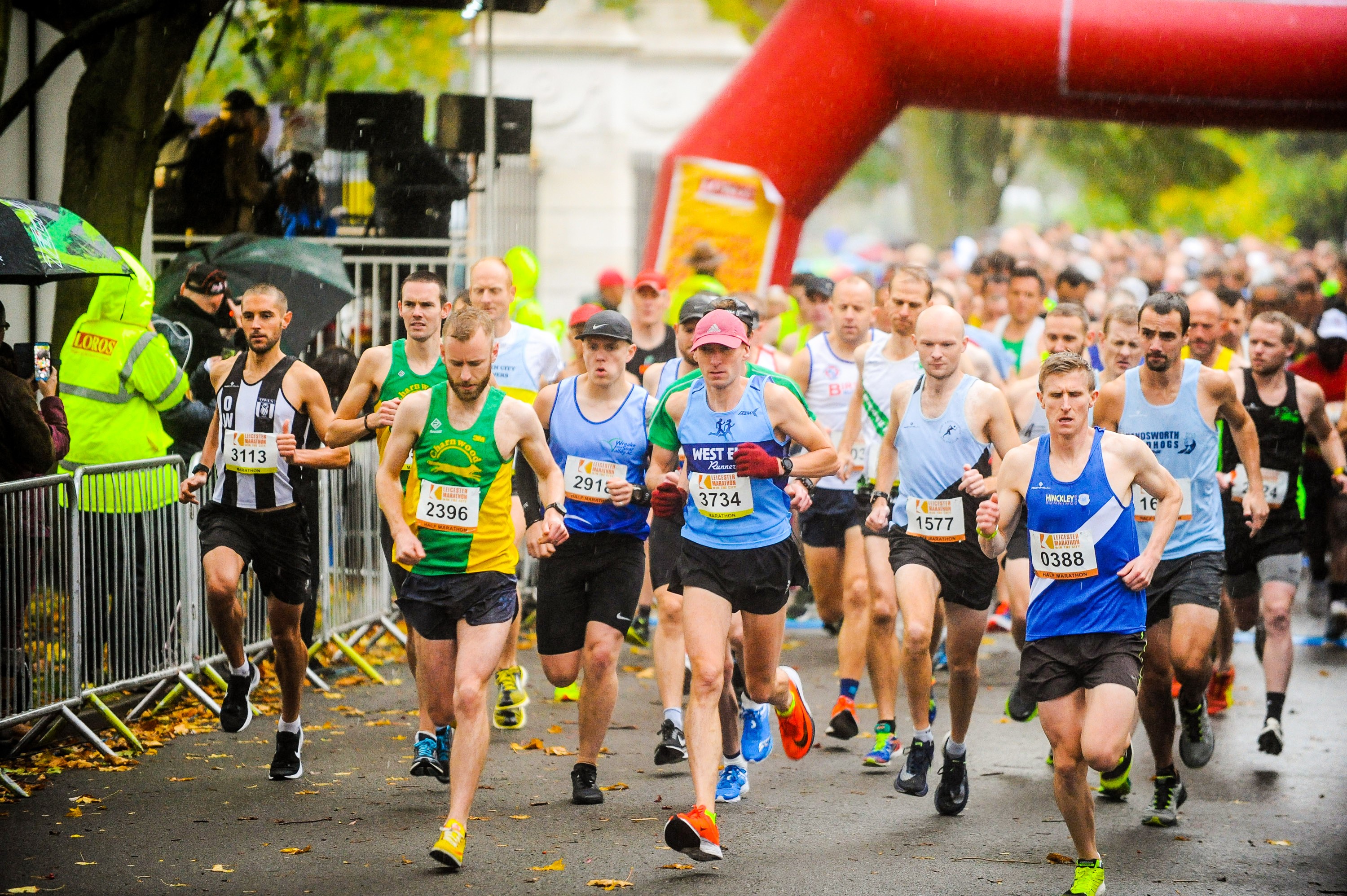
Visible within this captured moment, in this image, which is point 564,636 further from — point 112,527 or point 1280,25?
point 1280,25

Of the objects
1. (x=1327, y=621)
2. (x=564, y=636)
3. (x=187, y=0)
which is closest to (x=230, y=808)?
(x=564, y=636)

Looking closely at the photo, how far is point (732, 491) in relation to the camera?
662cm

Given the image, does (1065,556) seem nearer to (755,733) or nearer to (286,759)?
(755,733)

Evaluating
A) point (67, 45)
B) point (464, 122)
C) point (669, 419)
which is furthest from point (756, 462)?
point (464, 122)

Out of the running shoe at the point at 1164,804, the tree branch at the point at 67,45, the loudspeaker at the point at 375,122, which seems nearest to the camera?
the running shoe at the point at 1164,804

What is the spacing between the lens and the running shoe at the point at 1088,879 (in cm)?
568

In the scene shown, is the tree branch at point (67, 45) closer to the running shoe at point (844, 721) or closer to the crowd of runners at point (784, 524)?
the crowd of runners at point (784, 524)

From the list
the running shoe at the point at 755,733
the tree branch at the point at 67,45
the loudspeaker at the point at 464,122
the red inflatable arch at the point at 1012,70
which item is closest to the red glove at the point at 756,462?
the running shoe at the point at 755,733

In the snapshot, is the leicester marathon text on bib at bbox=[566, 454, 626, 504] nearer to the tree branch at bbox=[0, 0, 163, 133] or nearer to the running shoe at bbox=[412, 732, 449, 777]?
the running shoe at bbox=[412, 732, 449, 777]

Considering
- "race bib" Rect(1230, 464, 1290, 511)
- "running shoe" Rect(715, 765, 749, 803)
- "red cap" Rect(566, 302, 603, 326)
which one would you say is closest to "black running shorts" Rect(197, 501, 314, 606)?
"running shoe" Rect(715, 765, 749, 803)

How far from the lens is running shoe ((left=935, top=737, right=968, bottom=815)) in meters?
6.93

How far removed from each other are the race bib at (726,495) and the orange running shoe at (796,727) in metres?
0.92

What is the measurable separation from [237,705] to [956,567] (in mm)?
3311

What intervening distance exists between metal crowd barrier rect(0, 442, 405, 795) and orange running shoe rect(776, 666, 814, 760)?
121 inches
